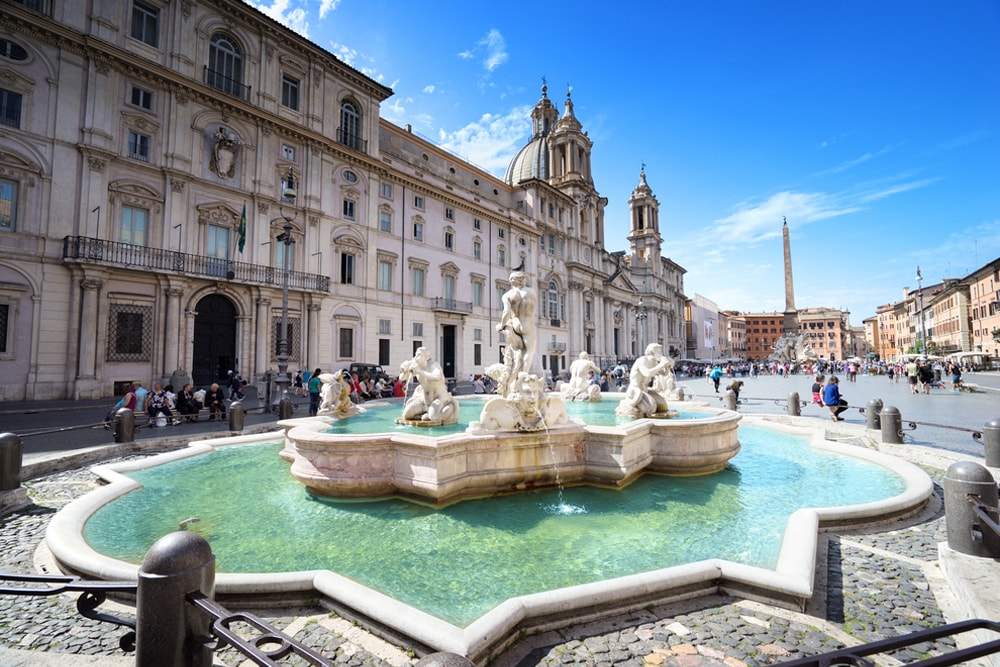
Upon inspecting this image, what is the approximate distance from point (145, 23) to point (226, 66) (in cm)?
306

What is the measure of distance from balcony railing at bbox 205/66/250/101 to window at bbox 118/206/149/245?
6859 millimetres

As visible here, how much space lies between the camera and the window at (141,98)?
17.8 m

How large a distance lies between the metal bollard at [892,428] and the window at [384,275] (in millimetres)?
23245

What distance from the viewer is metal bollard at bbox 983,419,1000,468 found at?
5801 mm

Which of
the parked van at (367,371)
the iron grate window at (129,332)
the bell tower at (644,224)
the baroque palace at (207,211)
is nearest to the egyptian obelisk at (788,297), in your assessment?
Result: the bell tower at (644,224)

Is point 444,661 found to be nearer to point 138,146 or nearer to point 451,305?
point 138,146

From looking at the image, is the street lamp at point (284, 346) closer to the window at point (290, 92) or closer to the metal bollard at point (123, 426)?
the metal bollard at point (123, 426)

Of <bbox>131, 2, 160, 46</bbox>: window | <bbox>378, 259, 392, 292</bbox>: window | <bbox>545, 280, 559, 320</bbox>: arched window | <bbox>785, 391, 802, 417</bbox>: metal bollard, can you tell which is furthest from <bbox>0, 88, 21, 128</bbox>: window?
<bbox>545, 280, 559, 320</bbox>: arched window

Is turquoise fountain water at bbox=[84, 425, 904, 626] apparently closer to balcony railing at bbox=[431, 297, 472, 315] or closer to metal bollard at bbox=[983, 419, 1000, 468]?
metal bollard at bbox=[983, 419, 1000, 468]

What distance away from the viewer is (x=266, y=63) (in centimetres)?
2186

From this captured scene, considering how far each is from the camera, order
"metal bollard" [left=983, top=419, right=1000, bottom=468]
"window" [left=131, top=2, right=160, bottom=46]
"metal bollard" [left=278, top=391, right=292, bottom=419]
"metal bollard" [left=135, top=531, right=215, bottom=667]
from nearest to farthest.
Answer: "metal bollard" [left=135, top=531, right=215, bottom=667]
"metal bollard" [left=983, top=419, right=1000, bottom=468]
"metal bollard" [left=278, top=391, right=292, bottom=419]
"window" [left=131, top=2, right=160, bottom=46]

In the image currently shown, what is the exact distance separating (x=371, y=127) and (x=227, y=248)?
11.6 meters

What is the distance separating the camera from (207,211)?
19.4 m

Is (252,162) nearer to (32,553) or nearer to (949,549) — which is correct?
(32,553)
